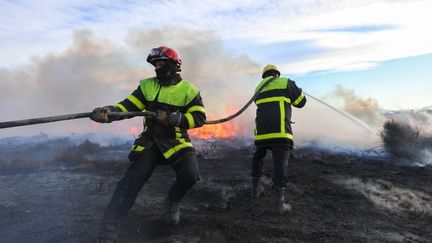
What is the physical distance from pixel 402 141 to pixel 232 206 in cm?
713

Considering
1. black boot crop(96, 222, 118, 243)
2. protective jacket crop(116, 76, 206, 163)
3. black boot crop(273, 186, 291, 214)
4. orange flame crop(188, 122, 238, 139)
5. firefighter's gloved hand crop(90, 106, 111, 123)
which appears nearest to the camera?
firefighter's gloved hand crop(90, 106, 111, 123)

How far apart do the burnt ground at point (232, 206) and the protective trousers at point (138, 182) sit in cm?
35

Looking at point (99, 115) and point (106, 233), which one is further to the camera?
point (106, 233)

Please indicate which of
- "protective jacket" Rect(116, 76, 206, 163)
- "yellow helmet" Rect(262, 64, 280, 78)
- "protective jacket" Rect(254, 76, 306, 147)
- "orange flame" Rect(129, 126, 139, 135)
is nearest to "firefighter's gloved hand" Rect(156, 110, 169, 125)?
"protective jacket" Rect(116, 76, 206, 163)

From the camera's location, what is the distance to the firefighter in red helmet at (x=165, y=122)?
4449 mm

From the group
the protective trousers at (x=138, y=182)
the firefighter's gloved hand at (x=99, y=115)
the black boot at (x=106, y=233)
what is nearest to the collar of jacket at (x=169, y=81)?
the protective trousers at (x=138, y=182)

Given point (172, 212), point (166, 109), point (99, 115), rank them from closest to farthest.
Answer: point (99, 115)
point (166, 109)
point (172, 212)

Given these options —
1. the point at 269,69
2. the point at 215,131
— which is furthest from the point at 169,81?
the point at 215,131

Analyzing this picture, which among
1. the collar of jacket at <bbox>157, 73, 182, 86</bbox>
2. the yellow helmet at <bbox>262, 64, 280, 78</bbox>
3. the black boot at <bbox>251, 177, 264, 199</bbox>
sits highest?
the yellow helmet at <bbox>262, 64, 280, 78</bbox>

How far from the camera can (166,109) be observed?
4598 millimetres

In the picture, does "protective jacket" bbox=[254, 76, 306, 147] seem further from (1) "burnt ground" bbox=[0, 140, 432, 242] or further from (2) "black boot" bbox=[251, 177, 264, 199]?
(1) "burnt ground" bbox=[0, 140, 432, 242]

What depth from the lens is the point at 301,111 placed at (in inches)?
779

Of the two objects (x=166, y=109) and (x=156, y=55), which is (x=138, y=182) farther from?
(x=156, y=55)

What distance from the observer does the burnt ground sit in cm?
481
